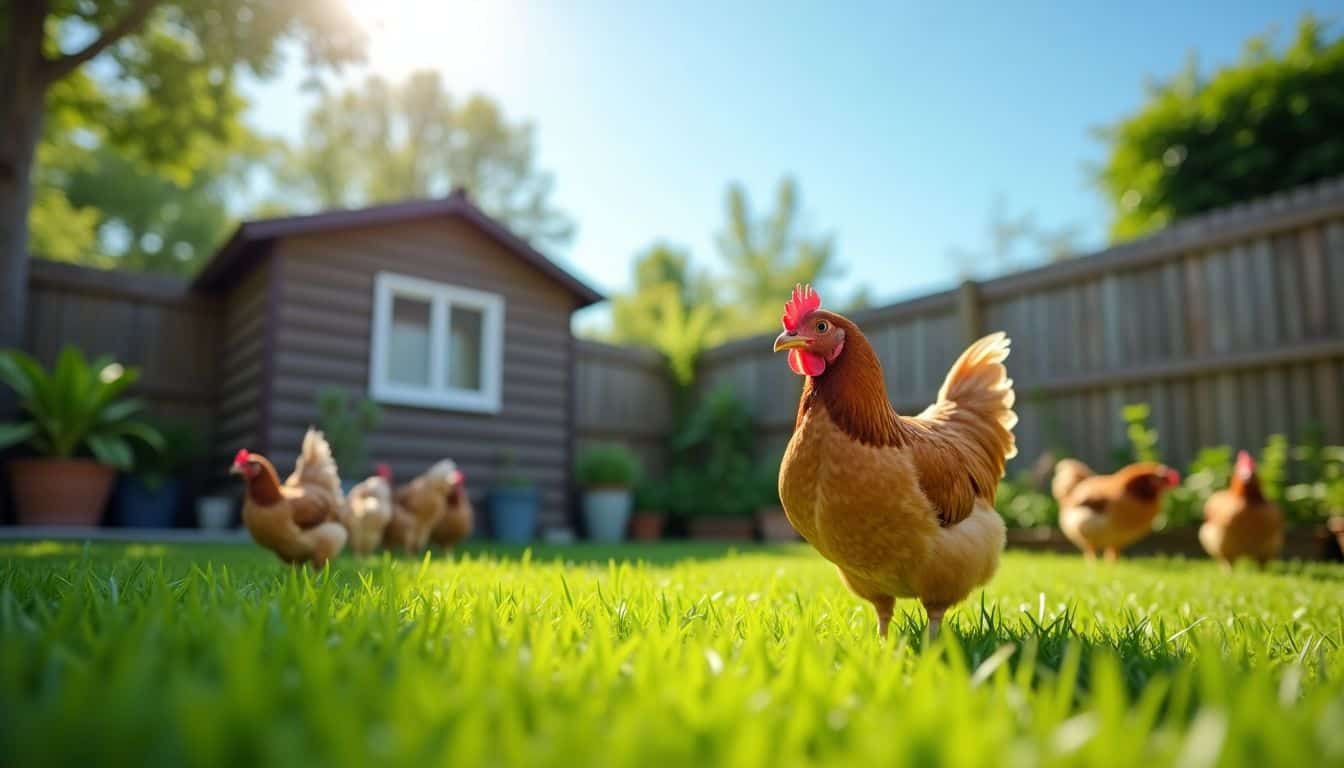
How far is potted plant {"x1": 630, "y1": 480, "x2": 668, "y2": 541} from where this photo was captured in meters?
9.75

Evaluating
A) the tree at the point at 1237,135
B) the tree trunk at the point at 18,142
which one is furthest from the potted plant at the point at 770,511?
the tree at the point at 1237,135

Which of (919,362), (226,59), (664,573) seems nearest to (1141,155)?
(919,362)

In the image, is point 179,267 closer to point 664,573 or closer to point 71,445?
point 71,445

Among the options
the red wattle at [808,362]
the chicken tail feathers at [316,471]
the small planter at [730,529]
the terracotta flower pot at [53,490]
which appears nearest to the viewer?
the red wattle at [808,362]

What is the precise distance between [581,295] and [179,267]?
1812cm

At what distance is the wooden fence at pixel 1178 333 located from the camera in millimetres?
6180

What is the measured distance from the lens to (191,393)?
8266 mm

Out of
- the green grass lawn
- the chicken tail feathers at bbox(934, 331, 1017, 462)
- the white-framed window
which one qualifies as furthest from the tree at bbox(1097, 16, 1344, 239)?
the green grass lawn

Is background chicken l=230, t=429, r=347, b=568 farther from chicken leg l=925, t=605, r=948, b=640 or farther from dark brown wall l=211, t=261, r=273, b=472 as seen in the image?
dark brown wall l=211, t=261, r=273, b=472

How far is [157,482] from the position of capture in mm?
7242

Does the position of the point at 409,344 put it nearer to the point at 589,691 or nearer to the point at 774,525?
the point at 774,525

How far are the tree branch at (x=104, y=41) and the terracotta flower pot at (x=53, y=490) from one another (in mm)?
4259

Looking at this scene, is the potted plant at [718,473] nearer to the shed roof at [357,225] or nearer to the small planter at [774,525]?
the small planter at [774,525]

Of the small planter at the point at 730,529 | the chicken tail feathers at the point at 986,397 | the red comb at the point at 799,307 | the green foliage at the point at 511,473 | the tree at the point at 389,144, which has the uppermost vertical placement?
the tree at the point at 389,144
